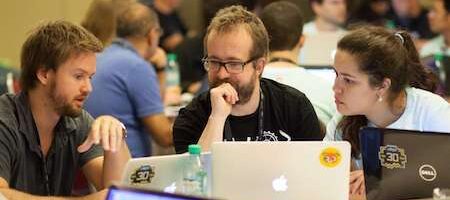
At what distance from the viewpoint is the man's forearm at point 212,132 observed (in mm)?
2695

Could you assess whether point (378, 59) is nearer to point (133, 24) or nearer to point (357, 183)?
point (357, 183)

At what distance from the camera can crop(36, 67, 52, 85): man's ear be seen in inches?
109

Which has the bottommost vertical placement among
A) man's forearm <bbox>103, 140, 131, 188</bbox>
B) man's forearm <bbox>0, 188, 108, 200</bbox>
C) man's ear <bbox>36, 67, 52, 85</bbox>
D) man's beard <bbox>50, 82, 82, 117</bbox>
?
man's forearm <bbox>0, 188, 108, 200</bbox>

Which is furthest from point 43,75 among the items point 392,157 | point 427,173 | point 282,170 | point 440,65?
point 440,65

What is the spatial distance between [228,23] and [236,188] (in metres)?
0.81

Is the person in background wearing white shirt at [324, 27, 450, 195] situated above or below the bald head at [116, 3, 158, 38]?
below

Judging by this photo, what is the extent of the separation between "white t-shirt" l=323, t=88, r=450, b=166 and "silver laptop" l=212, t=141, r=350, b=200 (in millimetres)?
621

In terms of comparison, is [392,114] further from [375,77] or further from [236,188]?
[236,188]

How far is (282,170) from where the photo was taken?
220 centimetres

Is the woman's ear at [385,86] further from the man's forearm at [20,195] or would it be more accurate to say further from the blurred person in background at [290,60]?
the man's forearm at [20,195]

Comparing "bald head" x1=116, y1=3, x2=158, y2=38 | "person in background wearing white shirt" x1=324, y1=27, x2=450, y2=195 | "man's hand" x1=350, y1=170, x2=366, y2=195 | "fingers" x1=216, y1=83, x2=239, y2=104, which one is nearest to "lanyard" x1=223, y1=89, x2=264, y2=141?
"fingers" x1=216, y1=83, x2=239, y2=104

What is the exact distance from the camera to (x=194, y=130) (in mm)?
2904

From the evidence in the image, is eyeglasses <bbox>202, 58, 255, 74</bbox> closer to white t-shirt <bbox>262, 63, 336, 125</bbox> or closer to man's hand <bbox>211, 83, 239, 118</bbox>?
man's hand <bbox>211, 83, 239, 118</bbox>

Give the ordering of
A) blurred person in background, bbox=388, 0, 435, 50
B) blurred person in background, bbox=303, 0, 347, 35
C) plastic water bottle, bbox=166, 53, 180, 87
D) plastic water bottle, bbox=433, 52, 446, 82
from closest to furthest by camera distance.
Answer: plastic water bottle, bbox=433, 52, 446, 82 < plastic water bottle, bbox=166, 53, 180, 87 < blurred person in background, bbox=303, 0, 347, 35 < blurred person in background, bbox=388, 0, 435, 50
